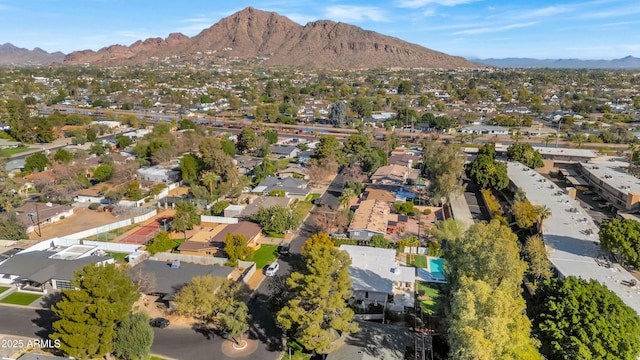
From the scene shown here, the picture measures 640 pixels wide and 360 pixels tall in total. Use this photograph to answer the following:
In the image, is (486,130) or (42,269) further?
(486,130)

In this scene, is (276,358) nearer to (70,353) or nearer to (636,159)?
(70,353)

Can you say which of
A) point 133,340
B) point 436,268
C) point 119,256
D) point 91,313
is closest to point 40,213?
point 119,256

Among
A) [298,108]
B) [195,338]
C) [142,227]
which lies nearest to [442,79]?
[298,108]

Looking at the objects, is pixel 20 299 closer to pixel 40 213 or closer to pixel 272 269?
pixel 40 213

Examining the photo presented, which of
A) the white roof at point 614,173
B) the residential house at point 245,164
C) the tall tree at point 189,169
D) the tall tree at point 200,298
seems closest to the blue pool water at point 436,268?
the tall tree at point 200,298

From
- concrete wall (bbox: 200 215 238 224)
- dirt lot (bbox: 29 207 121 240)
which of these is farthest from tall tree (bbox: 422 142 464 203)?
dirt lot (bbox: 29 207 121 240)

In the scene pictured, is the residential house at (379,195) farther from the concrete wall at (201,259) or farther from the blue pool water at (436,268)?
the concrete wall at (201,259)
